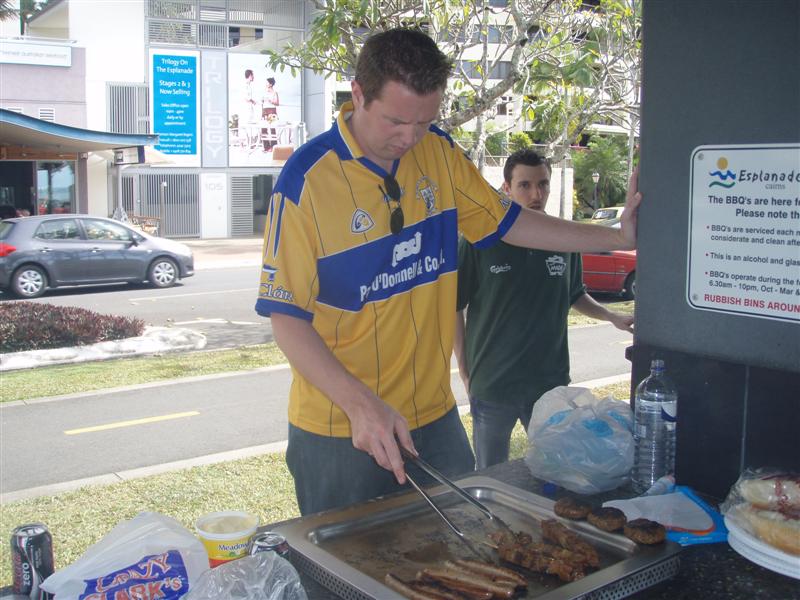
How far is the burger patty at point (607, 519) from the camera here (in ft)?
6.31

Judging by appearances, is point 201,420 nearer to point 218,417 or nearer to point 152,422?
point 218,417

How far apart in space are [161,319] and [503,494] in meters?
11.8

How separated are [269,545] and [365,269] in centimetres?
100

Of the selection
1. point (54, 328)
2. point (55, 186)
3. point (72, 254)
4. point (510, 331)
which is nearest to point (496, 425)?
point (510, 331)

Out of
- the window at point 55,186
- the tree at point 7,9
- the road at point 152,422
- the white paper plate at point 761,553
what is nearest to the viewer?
the white paper plate at point 761,553

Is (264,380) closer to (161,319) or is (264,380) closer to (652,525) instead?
(161,319)

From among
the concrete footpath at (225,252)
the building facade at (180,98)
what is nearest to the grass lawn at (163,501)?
the concrete footpath at (225,252)

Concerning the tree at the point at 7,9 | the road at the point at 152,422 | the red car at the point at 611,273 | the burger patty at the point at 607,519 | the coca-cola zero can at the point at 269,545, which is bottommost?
the road at the point at 152,422

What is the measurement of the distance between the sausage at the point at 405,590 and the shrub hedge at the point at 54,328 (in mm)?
9751

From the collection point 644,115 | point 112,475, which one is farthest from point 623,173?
point 644,115

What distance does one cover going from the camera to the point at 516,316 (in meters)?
4.27

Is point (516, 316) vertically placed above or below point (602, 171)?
below

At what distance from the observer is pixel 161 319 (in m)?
13.3

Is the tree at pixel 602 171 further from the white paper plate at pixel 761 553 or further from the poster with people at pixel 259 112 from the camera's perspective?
the white paper plate at pixel 761 553
